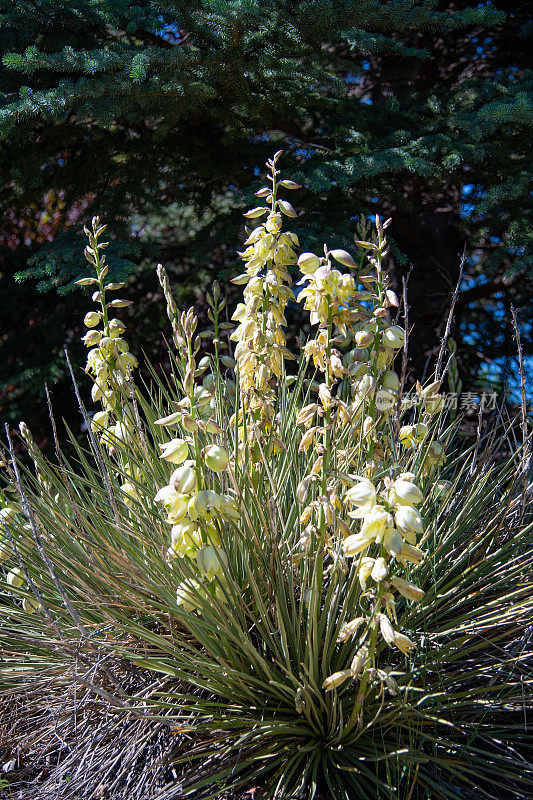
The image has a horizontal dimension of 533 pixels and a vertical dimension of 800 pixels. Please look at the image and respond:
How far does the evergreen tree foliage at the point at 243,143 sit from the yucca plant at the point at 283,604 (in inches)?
60.2

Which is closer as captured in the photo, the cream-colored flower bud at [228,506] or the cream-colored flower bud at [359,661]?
the cream-colored flower bud at [359,661]

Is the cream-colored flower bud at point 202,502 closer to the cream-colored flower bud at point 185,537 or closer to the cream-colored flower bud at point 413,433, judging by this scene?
the cream-colored flower bud at point 185,537

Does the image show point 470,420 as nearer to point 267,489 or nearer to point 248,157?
point 248,157

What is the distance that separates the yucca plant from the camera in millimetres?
1405

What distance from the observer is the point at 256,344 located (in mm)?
1716

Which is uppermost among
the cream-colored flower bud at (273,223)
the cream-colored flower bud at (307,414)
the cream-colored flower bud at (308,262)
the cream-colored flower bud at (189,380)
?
the cream-colored flower bud at (273,223)

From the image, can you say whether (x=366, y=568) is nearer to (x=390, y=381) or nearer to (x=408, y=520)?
(x=408, y=520)

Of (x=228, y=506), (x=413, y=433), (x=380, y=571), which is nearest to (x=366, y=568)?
(x=380, y=571)

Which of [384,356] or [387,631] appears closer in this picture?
[387,631]

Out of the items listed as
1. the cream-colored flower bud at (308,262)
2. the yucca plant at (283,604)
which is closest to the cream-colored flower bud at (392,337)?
the yucca plant at (283,604)

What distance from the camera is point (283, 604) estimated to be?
1572 millimetres

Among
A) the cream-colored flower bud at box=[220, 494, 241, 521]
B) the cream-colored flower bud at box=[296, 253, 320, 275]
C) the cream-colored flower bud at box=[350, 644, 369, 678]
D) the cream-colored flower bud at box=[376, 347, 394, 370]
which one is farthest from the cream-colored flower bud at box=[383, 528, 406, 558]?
the cream-colored flower bud at box=[296, 253, 320, 275]

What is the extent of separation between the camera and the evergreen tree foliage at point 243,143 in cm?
342

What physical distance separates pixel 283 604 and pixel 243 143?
11.6ft
